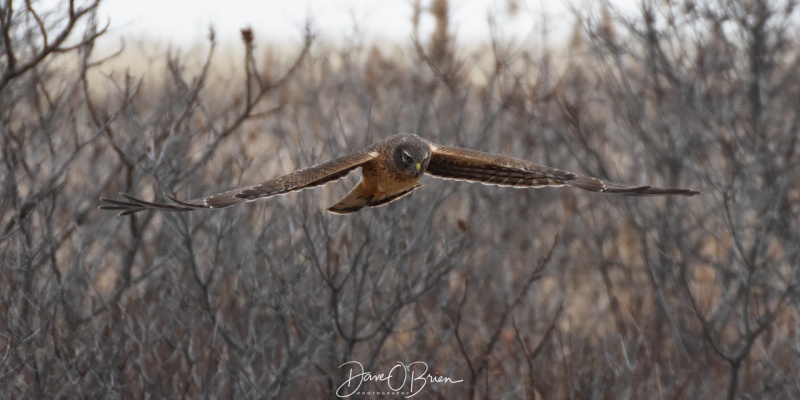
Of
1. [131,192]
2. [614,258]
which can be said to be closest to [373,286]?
[131,192]

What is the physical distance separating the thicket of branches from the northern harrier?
1.22 ft

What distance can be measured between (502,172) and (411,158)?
1019mm

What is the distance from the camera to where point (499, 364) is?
32.0 feet

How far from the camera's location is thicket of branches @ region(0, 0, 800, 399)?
26.0 feet

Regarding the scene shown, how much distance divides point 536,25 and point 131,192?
249 inches

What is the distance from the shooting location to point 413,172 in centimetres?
793
